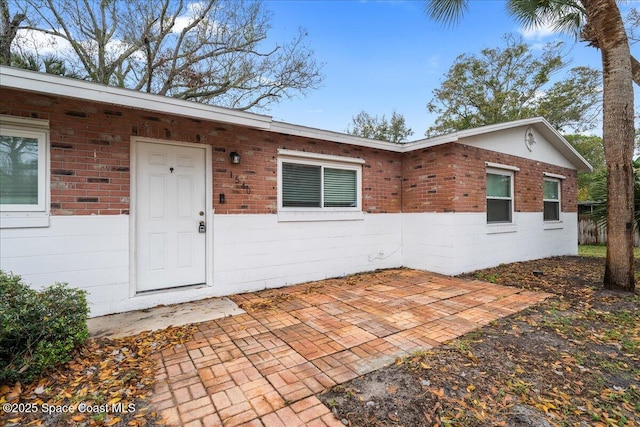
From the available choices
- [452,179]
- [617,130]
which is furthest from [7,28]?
[617,130]

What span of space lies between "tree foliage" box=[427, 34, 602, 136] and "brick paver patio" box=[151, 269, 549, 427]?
51.4 ft

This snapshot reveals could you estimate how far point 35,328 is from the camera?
244cm

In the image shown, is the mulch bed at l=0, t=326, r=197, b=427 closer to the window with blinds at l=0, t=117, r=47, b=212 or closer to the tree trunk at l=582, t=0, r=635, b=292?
the window with blinds at l=0, t=117, r=47, b=212

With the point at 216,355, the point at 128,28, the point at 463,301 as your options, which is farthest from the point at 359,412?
the point at 128,28

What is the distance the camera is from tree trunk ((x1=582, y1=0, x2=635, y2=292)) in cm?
490

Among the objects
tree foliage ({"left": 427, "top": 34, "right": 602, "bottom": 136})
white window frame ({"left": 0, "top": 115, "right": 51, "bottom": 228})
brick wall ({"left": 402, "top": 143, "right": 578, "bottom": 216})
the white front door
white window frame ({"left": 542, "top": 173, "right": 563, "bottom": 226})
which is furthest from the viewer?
tree foliage ({"left": 427, "top": 34, "right": 602, "bottom": 136})

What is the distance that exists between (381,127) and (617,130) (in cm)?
1843

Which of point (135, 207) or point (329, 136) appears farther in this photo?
point (329, 136)

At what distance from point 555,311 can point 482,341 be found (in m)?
1.81

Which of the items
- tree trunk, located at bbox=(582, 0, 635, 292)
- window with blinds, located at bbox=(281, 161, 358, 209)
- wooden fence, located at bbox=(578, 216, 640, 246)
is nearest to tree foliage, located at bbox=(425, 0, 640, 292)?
tree trunk, located at bbox=(582, 0, 635, 292)

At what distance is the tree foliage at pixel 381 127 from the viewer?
73.2 ft

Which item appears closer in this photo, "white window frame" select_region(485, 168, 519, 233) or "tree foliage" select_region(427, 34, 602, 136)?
"white window frame" select_region(485, 168, 519, 233)

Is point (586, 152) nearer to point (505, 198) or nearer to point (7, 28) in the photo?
point (505, 198)

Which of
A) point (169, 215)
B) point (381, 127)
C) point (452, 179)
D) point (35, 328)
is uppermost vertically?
point (381, 127)
